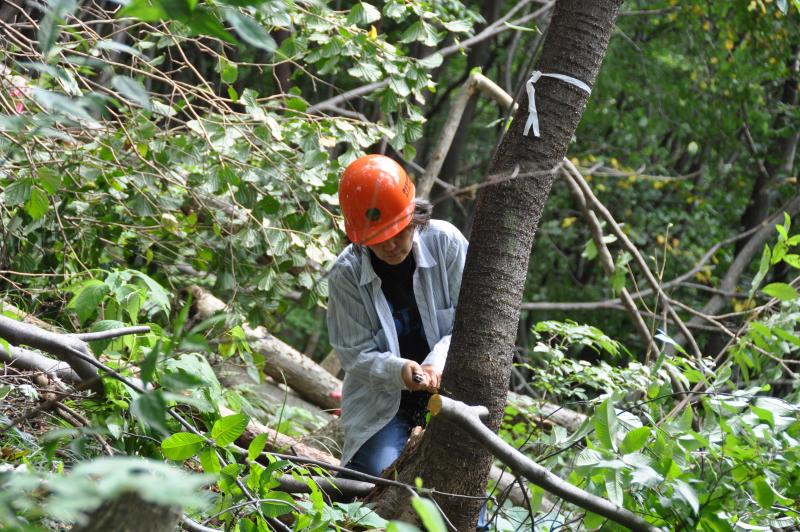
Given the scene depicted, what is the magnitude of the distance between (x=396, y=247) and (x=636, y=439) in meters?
1.72

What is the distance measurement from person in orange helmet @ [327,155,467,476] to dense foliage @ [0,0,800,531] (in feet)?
1.26

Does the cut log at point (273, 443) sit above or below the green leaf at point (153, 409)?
below

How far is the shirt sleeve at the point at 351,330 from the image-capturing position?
384cm

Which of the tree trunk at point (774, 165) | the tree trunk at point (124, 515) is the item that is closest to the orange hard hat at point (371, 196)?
the tree trunk at point (124, 515)

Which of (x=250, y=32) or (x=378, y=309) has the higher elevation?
(x=250, y=32)

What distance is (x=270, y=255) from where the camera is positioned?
4.95m

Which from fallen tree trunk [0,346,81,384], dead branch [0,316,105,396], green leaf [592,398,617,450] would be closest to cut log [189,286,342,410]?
fallen tree trunk [0,346,81,384]

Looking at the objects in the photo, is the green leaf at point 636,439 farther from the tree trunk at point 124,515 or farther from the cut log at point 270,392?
the cut log at point 270,392

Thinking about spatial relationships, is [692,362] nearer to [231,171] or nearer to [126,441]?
[126,441]

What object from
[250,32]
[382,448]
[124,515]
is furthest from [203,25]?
[382,448]

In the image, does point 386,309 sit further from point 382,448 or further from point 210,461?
point 210,461

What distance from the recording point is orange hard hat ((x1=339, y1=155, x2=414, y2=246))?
3590mm

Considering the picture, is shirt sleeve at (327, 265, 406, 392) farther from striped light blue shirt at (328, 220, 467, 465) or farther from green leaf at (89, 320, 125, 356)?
green leaf at (89, 320, 125, 356)

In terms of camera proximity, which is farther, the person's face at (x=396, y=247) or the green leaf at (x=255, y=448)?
the person's face at (x=396, y=247)
